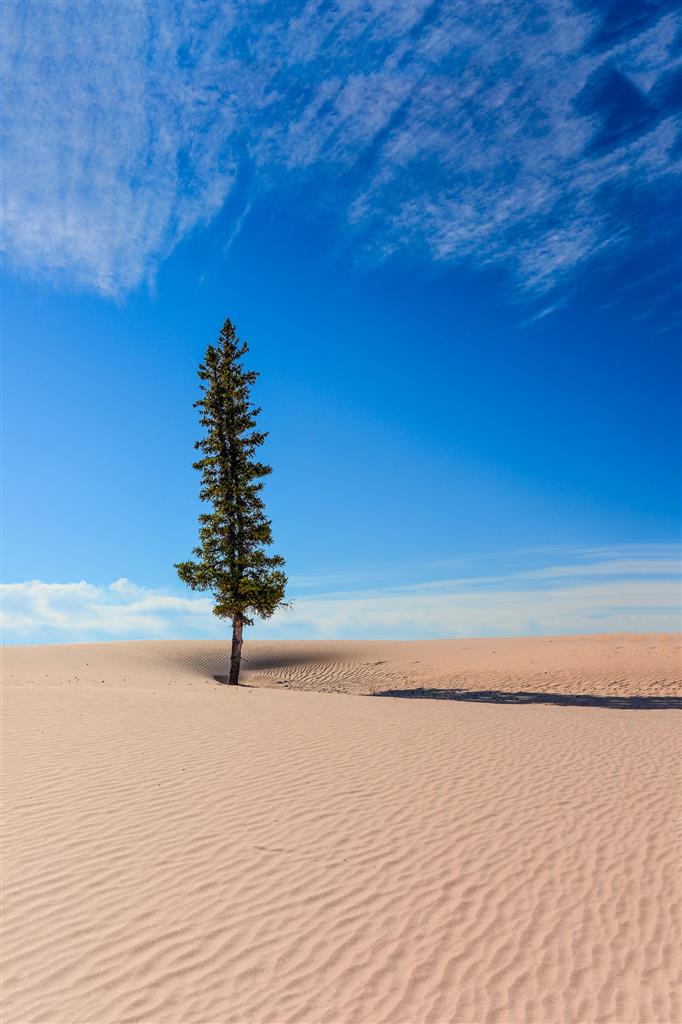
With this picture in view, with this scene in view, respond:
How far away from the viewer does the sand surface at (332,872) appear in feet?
Result: 19.5

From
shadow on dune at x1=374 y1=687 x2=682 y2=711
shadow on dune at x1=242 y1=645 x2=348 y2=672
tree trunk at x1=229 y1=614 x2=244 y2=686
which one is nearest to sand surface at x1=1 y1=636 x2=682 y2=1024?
shadow on dune at x1=374 y1=687 x2=682 y2=711

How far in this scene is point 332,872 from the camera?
7816 millimetres

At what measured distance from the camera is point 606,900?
7730mm

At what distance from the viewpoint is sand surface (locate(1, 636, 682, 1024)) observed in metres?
5.94

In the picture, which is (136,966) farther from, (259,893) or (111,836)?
(111,836)

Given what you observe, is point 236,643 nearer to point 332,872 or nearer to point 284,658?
point 284,658

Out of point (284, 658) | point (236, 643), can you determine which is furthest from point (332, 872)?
point (284, 658)

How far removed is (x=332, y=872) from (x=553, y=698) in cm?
2172

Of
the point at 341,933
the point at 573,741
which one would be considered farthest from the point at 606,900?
the point at 573,741

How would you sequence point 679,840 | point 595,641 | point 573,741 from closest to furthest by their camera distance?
point 679,840 < point 573,741 < point 595,641

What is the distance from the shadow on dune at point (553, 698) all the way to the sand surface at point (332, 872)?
1008cm

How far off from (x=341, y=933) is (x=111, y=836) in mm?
3705

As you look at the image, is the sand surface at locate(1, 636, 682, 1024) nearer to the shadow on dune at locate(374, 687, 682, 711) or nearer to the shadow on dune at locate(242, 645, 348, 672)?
the shadow on dune at locate(374, 687, 682, 711)

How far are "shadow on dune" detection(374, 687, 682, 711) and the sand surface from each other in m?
10.1
